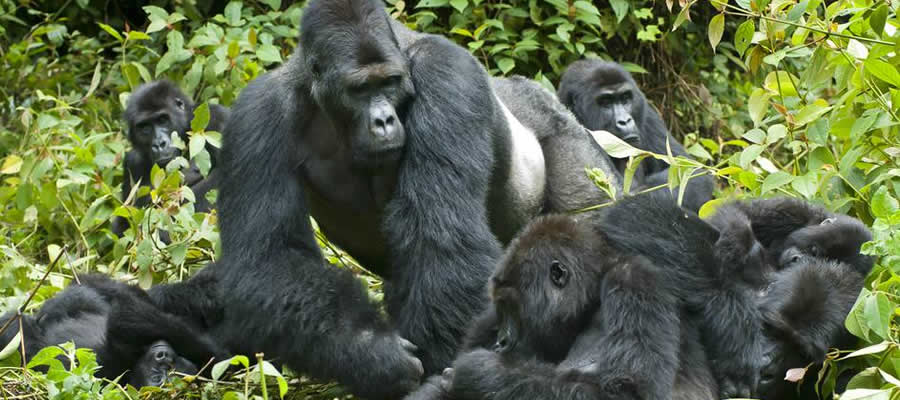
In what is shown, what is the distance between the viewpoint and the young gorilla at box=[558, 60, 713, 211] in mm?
6492

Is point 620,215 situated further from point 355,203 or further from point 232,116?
point 232,116

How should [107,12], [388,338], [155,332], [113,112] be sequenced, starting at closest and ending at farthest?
[388,338], [155,332], [113,112], [107,12]

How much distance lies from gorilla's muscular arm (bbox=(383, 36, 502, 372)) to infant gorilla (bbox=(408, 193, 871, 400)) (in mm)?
218

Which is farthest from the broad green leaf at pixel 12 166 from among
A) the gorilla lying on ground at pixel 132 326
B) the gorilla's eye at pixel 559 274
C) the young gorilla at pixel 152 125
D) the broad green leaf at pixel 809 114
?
the broad green leaf at pixel 809 114

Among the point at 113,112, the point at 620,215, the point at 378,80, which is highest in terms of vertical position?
the point at 378,80

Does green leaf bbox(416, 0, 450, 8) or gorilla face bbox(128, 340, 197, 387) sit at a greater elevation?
gorilla face bbox(128, 340, 197, 387)

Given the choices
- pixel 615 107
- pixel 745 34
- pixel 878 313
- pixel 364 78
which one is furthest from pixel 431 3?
pixel 878 313

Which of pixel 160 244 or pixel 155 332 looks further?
pixel 160 244

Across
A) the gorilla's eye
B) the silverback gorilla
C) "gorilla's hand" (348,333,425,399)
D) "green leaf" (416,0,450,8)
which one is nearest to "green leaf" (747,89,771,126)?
the silverback gorilla

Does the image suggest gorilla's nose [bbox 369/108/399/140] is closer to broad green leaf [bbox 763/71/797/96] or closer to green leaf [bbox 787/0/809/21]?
green leaf [bbox 787/0/809/21]

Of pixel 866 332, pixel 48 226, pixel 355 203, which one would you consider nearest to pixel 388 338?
pixel 355 203

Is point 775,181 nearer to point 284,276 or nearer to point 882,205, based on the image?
point 882,205

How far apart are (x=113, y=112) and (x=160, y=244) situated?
110 inches

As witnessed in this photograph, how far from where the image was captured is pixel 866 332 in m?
3.18
